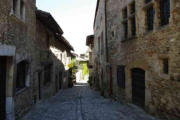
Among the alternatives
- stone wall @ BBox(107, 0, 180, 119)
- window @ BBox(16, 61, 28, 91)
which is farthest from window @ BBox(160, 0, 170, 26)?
window @ BBox(16, 61, 28, 91)

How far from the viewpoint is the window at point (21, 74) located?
21.9 ft

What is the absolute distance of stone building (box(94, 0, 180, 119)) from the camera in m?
5.08

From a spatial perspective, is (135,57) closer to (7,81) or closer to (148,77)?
(148,77)

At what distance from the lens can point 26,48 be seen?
701 centimetres

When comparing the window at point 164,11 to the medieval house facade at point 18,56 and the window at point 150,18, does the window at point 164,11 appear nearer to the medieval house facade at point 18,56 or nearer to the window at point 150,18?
the window at point 150,18

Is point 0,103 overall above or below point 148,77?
below

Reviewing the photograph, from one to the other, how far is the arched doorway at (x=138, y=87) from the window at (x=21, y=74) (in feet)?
14.0

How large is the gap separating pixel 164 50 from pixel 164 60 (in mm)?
381

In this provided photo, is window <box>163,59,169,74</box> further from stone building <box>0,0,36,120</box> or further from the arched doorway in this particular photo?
stone building <box>0,0,36,120</box>

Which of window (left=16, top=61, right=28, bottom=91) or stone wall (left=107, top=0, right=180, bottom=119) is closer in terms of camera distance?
stone wall (left=107, top=0, right=180, bottom=119)

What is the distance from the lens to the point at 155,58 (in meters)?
6.01

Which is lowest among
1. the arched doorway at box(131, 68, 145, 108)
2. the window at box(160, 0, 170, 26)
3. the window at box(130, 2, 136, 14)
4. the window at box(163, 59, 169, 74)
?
the arched doorway at box(131, 68, 145, 108)

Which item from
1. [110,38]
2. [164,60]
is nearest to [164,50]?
[164,60]

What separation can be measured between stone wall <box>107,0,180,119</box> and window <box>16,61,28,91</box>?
4158 millimetres
